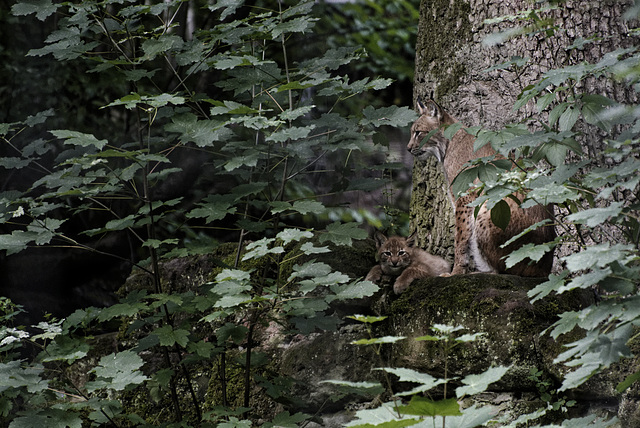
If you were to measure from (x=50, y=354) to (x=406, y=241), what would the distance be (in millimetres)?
2173

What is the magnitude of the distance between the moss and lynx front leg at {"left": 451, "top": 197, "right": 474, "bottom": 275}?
933mm

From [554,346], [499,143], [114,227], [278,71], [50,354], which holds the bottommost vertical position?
[554,346]

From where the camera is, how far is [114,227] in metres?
3.31

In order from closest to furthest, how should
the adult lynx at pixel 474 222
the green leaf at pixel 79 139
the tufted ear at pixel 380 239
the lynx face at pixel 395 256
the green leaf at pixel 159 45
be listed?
1. the green leaf at pixel 79 139
2. the green leaf at pixel 159 45
3. the adult lynx at pixel 474 222
4. the lynx face at pixel 395 256
5. the tufted ear at pixel 380 239

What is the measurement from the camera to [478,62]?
13.8 ft

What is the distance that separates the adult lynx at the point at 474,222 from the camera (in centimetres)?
365

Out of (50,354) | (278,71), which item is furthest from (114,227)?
(278,71)

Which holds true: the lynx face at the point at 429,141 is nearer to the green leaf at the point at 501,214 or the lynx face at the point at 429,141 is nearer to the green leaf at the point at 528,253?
the green leaf at the point at 501,214

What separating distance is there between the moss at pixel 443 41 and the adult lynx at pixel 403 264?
1.11 meters

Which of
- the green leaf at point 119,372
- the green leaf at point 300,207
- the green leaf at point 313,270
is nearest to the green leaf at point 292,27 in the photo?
the green leaf at point 300,207

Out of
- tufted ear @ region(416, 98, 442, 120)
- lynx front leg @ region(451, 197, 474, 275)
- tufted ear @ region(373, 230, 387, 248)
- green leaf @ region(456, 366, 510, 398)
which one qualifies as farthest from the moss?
green leaf @ region(456, 366, 510, 398)

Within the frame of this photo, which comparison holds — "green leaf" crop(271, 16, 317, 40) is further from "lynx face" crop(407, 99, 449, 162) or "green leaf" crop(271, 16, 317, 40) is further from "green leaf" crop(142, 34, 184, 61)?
"lynx face" crop(407, 99, 449, 162)

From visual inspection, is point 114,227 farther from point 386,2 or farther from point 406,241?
point 386,2

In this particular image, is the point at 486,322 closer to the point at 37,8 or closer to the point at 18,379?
the point at 18,379
